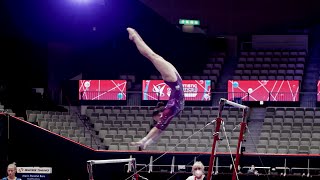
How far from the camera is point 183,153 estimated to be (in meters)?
15.5

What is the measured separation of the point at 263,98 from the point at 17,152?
21.0 feet

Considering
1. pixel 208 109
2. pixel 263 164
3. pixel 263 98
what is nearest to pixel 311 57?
pixel 263 98

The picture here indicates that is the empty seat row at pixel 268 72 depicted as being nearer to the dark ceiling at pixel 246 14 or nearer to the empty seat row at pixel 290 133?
the dark ceiling at pixel 246 14

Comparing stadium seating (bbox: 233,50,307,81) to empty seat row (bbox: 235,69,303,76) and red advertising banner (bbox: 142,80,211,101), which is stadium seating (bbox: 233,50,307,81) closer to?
empty seat row (bbox: 235,69,303,76)

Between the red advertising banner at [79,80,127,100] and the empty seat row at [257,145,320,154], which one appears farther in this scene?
the red advertising banner at [79,80,127,100]

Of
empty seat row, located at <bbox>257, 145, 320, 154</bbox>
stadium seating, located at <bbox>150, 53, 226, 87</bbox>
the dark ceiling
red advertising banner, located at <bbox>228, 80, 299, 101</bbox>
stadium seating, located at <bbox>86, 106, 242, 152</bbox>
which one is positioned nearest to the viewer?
empty seat row, located at <bbox>257, 145, 320, 154</bbox>

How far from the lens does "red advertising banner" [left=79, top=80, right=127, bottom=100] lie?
1688 cm

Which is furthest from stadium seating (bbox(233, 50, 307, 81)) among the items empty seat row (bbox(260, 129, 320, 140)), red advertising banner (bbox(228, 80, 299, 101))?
empty seat row (bbox(260, 129, 320, 140))

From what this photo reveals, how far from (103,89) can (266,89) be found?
4194 mm

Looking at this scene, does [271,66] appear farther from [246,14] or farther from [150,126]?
[150,126]

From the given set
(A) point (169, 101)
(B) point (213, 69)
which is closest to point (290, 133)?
(B) point (213, 69)

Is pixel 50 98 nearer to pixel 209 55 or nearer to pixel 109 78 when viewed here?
pixel 109 78

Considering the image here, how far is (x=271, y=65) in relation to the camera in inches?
830

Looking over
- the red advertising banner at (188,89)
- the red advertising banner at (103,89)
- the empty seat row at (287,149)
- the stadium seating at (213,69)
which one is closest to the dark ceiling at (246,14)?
the stadium seating at (213,69)
